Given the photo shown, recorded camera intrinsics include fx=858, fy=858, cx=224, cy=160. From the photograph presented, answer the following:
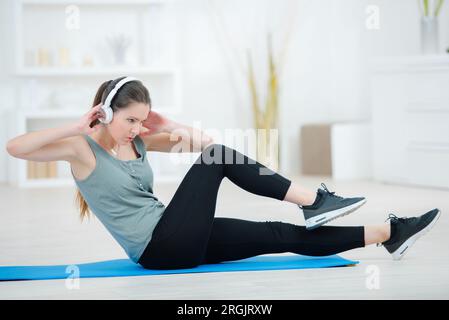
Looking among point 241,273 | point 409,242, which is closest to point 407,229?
point 409,242

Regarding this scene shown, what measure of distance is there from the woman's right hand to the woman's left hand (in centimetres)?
29

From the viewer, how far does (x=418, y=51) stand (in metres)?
7.39

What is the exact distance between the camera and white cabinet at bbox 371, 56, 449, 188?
227 inches

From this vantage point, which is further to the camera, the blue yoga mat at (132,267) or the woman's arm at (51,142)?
the blue yoga mat at (132,267)

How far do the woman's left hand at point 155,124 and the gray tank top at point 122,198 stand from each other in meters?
0.20

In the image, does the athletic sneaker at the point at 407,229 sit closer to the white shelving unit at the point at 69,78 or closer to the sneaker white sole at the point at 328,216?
the sneaker white sole at the point at 328,216

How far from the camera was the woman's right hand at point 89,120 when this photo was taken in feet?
8.88

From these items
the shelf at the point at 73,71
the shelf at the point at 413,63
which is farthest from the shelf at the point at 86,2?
the shelf at the point at 413,63

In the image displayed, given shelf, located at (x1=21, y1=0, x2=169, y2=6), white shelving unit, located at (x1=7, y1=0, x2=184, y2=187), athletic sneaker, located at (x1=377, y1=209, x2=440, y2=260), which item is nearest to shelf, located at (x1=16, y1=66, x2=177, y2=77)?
white shelving unit, located at (x1=7, y1=0, x2=184, y2=187)

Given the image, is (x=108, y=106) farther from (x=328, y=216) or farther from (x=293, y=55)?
(x=293, y=55)

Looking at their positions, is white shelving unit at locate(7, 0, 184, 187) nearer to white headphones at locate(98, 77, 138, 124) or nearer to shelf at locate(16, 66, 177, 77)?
shelf at locate(16, 66, 177, 77)

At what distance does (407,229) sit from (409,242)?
59mm
